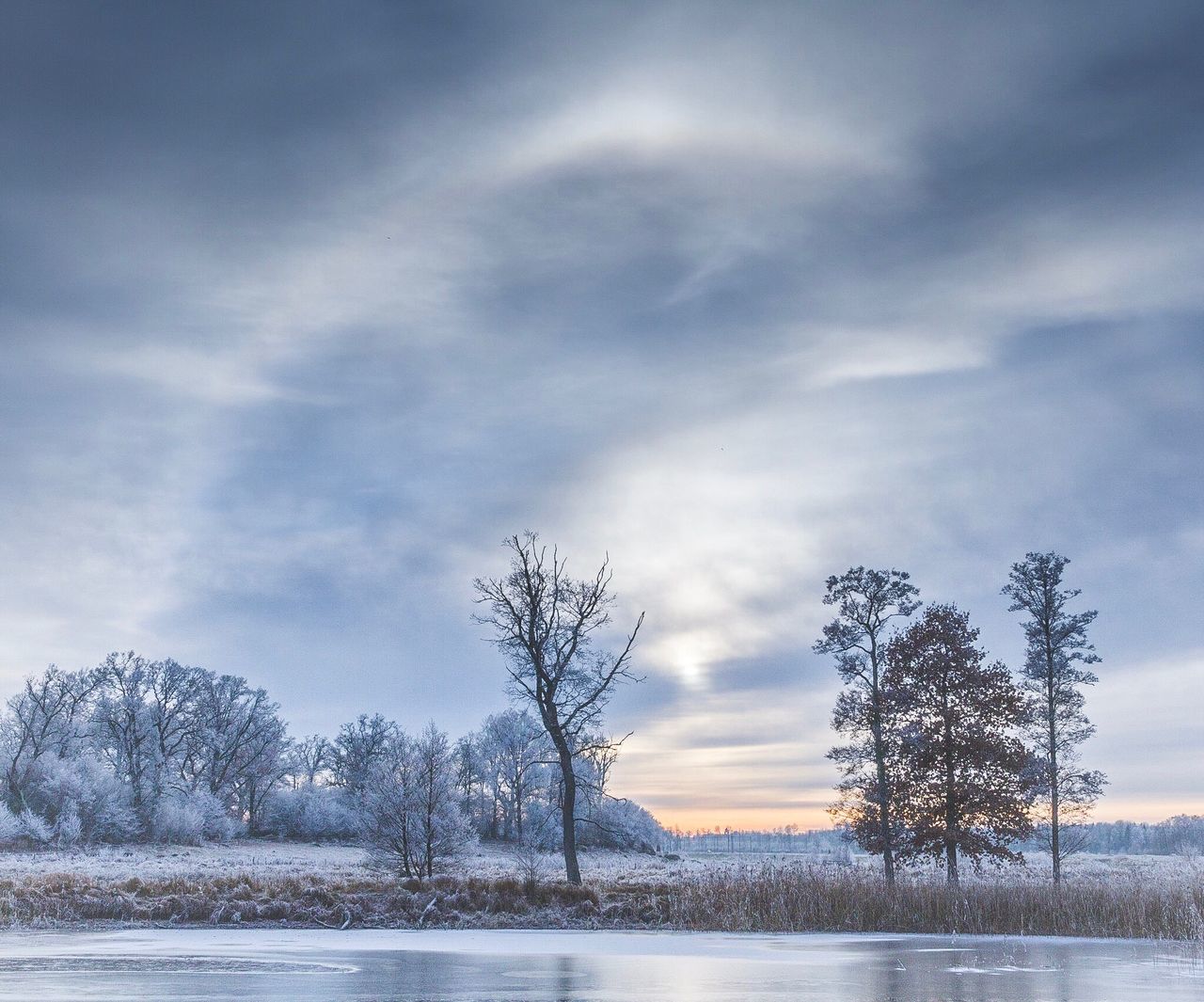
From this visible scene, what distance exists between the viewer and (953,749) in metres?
36.2

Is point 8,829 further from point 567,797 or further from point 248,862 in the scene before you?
point 567,797

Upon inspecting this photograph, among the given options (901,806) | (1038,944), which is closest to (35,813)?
(901,806)

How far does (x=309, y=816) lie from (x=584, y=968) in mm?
81849

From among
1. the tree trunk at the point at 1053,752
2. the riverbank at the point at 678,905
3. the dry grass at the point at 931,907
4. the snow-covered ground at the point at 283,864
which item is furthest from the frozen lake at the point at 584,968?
the tree trunk at the point at 1053,752

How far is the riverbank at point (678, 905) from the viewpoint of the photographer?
2381 centimetres

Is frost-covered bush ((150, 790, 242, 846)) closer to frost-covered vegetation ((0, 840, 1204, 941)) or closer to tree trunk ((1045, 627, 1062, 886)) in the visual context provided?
frost-covered vegetation ((0, 840, 1204, 941))

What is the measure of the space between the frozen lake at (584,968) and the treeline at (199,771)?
151ft

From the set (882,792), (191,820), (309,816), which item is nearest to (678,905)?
(882,792)

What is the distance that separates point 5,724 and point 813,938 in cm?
8967

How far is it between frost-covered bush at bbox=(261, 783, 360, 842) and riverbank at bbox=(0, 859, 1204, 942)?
59.7m

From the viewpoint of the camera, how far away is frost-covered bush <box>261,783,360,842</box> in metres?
89.4

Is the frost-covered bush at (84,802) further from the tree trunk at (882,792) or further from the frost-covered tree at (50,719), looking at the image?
the tree trunk at (882,792)

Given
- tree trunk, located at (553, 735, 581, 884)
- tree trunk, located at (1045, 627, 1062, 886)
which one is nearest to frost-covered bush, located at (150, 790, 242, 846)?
tree trunk, located at (553, 735, 581, 884)

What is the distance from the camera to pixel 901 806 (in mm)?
36812
